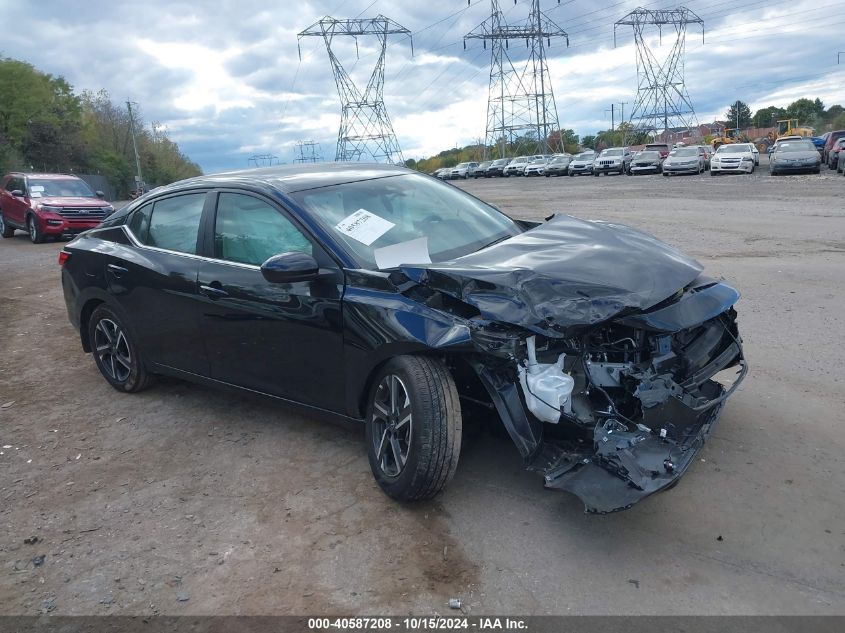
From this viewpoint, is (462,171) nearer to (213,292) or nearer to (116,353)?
(116,353)

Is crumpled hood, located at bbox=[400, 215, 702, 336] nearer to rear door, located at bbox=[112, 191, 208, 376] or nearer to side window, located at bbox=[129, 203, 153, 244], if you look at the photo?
rear door, located at bbox=[112, 191, 208, 376]

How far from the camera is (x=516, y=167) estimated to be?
53.0 meters

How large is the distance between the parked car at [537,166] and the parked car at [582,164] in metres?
3.32

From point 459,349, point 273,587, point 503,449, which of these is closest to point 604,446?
point 459,349

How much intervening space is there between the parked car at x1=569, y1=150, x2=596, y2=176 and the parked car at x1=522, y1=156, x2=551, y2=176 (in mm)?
3324

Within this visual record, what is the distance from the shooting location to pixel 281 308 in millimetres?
4012

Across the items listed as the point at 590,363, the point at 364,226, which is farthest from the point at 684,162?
the point at 590,363

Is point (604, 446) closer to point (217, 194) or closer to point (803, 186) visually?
point (217, 194)

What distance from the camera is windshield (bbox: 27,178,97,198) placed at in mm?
17562

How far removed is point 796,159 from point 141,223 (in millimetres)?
27714

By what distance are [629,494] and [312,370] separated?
1.89 meters

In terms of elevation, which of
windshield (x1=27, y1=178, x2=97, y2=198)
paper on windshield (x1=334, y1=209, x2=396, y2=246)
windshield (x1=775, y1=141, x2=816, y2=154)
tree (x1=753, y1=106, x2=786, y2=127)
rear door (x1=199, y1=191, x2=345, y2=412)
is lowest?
rear door (x1=199, y1=191, x2=345, y2=412)

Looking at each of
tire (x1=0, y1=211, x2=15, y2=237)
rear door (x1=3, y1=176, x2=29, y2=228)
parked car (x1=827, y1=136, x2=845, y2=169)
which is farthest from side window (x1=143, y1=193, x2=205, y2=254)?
parked car (x1=827, y1=136, x2=845, y2=169)

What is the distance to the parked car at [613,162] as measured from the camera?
3984cm
